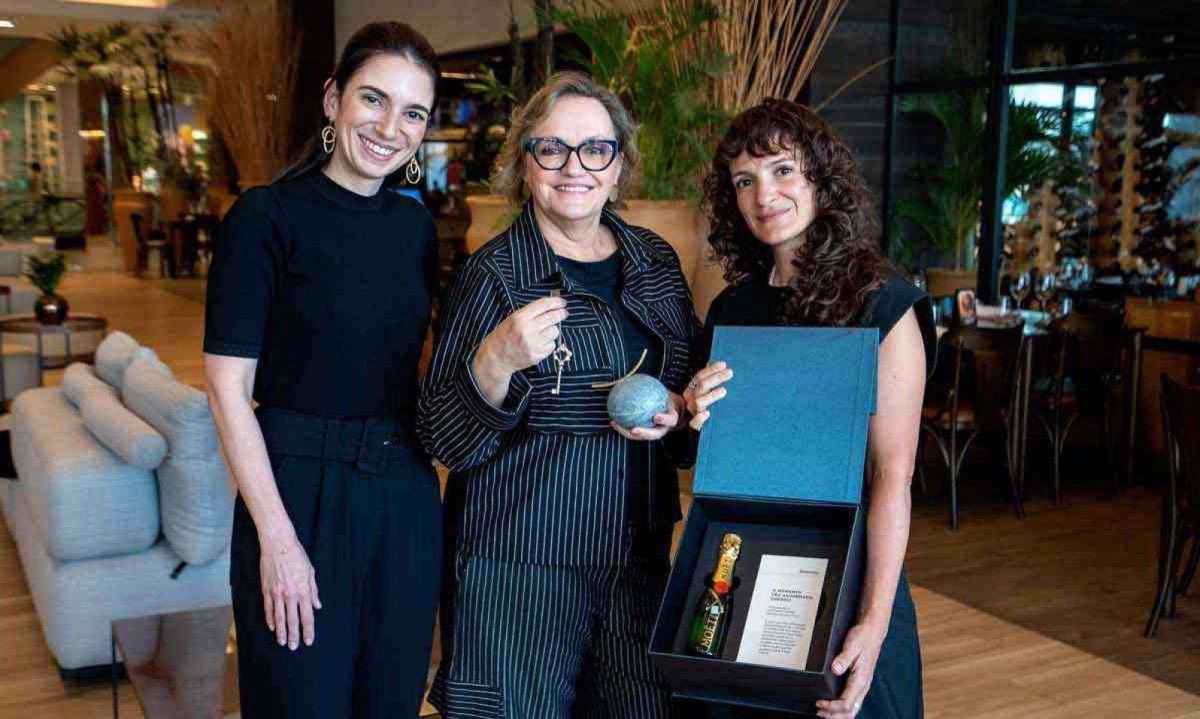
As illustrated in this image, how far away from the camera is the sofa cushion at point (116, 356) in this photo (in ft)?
15.5

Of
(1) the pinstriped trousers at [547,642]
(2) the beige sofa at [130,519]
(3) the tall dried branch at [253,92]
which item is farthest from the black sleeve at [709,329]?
(3) the tall dried branch at [253,92]

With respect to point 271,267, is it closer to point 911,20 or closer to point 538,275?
point 538,275

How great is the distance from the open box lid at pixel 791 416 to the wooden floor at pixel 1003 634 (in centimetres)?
227

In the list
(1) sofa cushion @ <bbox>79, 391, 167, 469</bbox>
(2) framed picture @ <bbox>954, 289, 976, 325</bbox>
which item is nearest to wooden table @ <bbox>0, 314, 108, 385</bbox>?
(1) sofa cushion @ <bbox>79, 391, 167, 469</bbox>

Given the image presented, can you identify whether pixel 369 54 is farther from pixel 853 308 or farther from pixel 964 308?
pixel 964 308

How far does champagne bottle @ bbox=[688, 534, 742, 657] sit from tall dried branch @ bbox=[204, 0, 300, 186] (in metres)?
11.1

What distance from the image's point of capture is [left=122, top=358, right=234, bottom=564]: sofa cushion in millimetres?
3828

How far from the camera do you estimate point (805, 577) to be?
5.76ft

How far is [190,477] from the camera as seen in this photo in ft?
12.6

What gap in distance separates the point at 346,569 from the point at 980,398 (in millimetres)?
4868

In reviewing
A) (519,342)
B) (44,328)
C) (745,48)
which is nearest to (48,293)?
(44,328)

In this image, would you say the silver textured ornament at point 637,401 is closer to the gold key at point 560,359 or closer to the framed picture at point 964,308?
the gold key at point 560,359

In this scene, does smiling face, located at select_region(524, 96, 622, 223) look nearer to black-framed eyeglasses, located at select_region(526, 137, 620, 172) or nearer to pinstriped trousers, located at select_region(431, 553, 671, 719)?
black-framed eyeglasses, located at select_region(526, 137, 620, 172)

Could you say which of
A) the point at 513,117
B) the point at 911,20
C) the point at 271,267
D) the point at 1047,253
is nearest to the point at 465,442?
the point at 271,267
